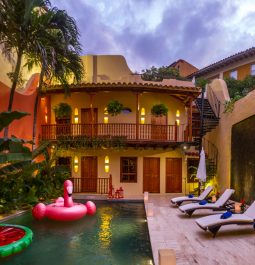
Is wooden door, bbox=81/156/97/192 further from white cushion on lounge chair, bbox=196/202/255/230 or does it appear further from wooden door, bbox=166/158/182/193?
white cushion on lounge chair, bbox=196/202/255/230

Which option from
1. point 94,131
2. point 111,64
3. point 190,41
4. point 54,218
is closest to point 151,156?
point 94,131

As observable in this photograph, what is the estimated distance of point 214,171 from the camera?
20516 mm

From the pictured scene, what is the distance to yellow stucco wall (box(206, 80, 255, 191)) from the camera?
53.0 ft

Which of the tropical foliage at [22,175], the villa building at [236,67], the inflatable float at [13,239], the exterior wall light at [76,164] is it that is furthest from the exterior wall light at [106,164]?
the villa building at [236,67]

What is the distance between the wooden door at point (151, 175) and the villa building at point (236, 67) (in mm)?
15858

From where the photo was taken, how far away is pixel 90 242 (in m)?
10.3

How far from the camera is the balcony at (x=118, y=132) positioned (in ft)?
66.0

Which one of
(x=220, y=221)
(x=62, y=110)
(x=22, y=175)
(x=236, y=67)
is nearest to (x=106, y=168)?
(x=62, y=110)

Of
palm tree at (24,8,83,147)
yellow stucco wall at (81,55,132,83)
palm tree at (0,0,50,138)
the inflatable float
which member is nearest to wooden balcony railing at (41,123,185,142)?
palm tree at (24,8,83,147)

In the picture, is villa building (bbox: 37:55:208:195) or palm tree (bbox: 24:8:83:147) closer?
palm tree (bbox: 24:8:83:147)

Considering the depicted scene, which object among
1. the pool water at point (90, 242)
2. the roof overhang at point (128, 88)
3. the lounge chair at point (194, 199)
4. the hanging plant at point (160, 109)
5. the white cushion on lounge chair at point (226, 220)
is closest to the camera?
the pool water at point (90, 242)

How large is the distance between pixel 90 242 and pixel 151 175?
11.9 meters

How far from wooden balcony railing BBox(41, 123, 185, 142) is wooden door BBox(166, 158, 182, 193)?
1.72 meters

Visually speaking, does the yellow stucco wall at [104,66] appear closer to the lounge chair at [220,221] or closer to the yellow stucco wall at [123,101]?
the yellow stucco wall at [123,101]
